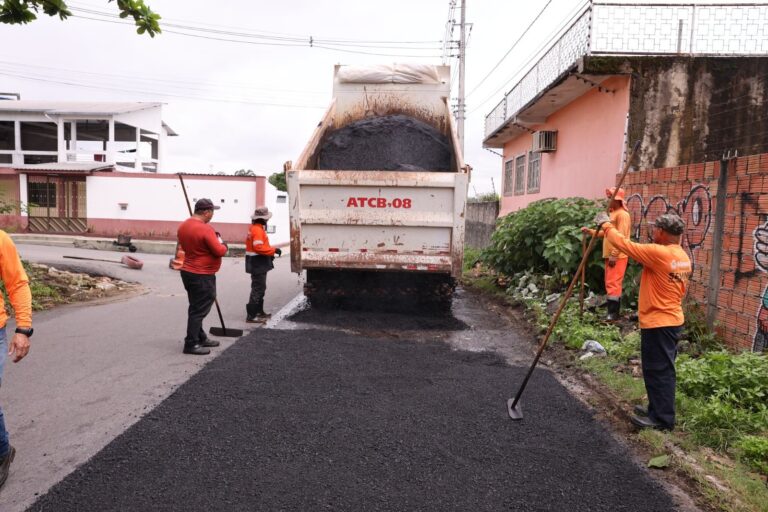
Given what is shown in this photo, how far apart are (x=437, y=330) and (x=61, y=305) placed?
18.3 feet

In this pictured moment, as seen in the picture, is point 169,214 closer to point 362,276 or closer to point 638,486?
point 362,276

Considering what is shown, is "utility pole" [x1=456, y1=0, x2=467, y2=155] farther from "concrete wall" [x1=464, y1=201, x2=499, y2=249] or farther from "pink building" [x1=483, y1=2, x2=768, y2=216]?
"pink building" [x1=483, y1=2, x2=768, y2=216]

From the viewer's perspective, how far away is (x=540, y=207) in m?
9.02

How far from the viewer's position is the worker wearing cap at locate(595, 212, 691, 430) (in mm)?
3830

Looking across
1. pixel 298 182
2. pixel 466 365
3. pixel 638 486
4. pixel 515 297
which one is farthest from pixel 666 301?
pixel 515 297

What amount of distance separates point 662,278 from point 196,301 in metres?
4.27

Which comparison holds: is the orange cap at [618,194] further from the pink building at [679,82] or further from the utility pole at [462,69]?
the utility pole at [462,69]

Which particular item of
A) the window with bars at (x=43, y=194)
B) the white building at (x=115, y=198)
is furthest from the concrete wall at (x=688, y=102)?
the window with bars at (x=43, y=194)

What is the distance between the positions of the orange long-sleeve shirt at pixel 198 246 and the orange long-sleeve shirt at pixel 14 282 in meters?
2.61

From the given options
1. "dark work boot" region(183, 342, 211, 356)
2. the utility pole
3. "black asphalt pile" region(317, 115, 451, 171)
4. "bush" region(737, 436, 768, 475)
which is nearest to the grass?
"bush" region(737, 436, 768, 475)

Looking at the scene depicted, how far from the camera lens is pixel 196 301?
5742mm

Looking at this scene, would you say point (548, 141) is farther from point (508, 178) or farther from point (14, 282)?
point (14, 282)

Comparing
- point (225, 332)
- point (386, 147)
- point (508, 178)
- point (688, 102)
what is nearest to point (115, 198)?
point (508, 178)

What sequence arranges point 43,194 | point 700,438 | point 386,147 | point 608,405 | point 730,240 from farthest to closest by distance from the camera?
point 43,194 → point 386,147 → point 730,240 → point 608,405 → point 700,438
